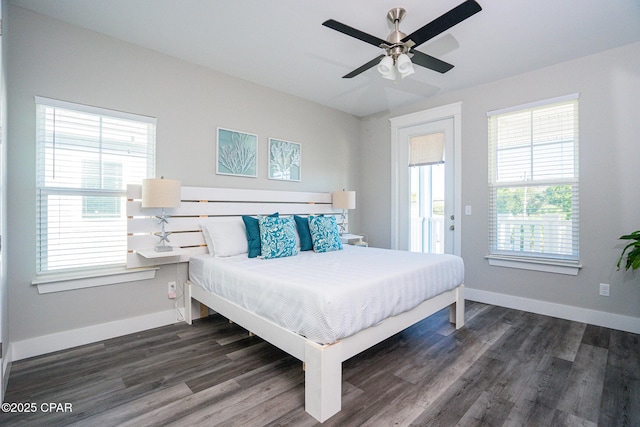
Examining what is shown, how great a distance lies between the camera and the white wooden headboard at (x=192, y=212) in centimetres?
281

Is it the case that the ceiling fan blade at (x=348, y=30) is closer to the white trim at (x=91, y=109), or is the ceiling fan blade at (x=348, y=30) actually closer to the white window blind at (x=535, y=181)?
the white trim at (x=91, y=109)

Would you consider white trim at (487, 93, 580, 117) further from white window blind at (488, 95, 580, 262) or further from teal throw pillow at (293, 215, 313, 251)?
teal throw pillow at (293, 215, 313, 251)

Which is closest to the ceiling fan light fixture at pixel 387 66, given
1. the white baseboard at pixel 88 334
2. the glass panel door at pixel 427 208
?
the glass panel door at pixel 427 208

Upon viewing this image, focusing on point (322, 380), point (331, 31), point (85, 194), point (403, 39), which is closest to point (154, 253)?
point (85, 194)

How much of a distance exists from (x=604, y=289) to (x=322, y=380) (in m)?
3.13

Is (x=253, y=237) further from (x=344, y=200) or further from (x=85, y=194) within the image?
(x=344, y=200)

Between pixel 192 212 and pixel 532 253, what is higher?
pixel 192 212

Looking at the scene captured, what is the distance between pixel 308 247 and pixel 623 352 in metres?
2.89

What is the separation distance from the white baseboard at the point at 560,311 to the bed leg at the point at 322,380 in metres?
2.82

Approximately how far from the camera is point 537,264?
3.39 m

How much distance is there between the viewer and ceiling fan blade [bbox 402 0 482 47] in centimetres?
169

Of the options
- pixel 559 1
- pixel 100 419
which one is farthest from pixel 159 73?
pixel 559 1

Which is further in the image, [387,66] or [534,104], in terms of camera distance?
[534,104]

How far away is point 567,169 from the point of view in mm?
3209
